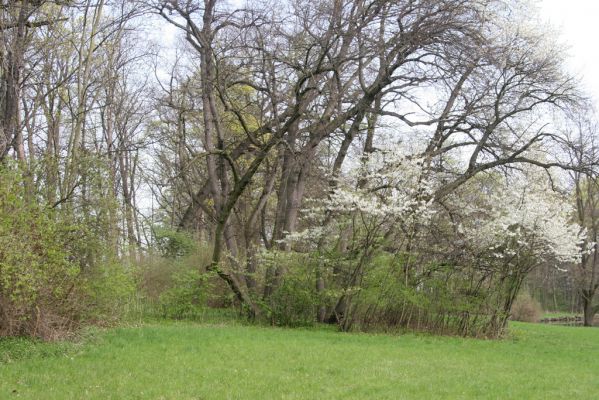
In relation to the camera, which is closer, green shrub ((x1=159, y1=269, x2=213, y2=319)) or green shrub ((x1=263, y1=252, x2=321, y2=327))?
green shrub ((x1=263, y1=252, x2=321, y2=327))

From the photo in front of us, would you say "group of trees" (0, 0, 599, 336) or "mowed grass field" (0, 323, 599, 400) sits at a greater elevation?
"group of trees" (0, 0, 599, 336)

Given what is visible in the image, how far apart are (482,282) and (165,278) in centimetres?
944

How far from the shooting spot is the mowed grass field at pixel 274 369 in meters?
7.01

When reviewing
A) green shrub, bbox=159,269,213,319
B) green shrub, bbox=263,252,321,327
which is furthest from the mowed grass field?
green shrub, bbox=159,269,213,319

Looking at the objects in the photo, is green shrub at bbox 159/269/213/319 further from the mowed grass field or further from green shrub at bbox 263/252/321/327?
the mowed grass field

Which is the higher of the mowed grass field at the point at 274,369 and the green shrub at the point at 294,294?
the green shrub at the point at 294,294

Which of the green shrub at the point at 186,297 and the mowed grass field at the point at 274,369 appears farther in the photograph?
the green shrub at the point at 186,297

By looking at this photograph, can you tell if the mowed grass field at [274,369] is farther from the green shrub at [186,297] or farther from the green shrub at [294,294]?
the green shrub at [186,297]

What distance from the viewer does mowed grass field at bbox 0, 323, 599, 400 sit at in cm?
701

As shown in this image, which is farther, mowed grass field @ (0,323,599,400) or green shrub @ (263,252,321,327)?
green shrub @ (263,252,321,327)

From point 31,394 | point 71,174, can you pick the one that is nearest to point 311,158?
point 71,174

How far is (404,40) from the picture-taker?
45.8ft

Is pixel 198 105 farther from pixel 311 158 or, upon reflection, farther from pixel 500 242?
pixel 500 242

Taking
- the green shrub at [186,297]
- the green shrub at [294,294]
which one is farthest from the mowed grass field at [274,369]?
the green shrub at [186,297]
